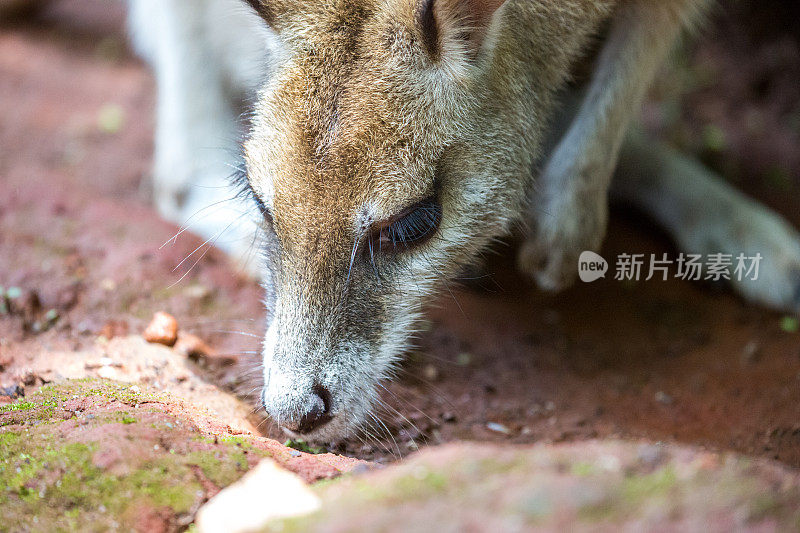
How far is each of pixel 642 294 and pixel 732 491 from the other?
241 cm

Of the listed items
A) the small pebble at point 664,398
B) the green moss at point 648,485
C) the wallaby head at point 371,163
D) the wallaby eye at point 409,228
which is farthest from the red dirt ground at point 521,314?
the green moss at point 648,485

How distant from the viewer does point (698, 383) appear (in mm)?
3146

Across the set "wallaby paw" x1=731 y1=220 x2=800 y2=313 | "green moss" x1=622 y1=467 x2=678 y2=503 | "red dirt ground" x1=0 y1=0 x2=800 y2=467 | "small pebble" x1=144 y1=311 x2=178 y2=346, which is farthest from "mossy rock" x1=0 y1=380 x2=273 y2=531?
"wallaby paw" x1=731 y1=220 x2=800 y2=313

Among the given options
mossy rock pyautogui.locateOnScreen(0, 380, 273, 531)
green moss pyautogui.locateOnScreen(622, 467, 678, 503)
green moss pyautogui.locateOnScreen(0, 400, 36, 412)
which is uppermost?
green moss pyautogui.locateOnScreen(622, 467, 678, 503)

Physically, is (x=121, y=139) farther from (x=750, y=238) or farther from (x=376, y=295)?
(x=750, y=238)

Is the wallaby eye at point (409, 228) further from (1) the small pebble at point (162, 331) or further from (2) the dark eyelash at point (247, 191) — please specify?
(1) the small pebble at point (162, 331)

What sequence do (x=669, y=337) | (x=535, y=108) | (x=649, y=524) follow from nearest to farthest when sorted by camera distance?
1. (x=649, y=524)
2. (x=535, y=108)
3. (x=669, y=337)

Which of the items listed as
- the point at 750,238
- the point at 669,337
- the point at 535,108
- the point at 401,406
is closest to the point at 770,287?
the point at 750,238

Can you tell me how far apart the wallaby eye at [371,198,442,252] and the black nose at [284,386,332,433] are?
503 millimetres

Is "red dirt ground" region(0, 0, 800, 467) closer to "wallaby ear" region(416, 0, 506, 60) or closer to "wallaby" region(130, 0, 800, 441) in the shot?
"wallaby" region(130, 0, 800, 441)

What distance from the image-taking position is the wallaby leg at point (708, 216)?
360cm

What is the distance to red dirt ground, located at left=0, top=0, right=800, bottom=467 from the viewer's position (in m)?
2.83

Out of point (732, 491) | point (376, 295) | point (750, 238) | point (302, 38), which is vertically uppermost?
point (302, 38)

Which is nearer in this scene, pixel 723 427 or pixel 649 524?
pixel 649 524
